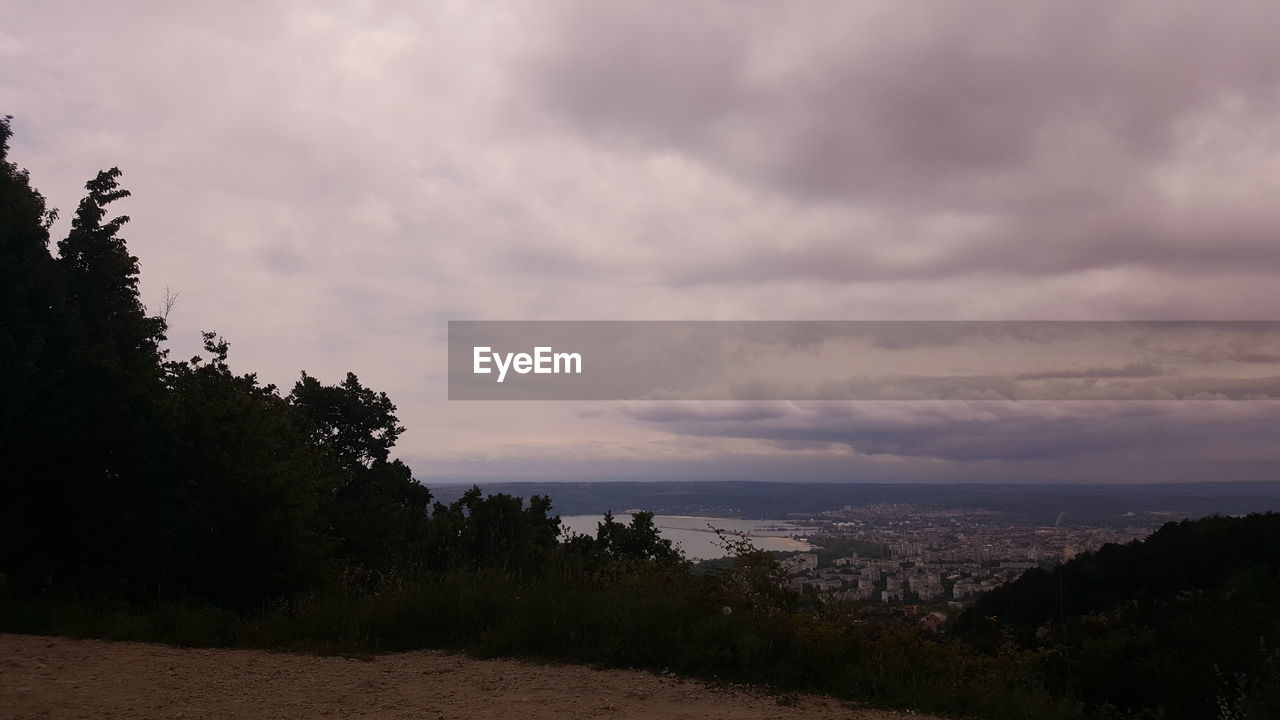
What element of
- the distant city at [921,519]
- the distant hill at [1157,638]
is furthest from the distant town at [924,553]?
the distant hill at [1157,638]

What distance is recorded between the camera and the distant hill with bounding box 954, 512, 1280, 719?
7.74 m

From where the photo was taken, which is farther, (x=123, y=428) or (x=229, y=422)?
(x=229, y=422)

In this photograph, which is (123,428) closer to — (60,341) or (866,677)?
(60,341)

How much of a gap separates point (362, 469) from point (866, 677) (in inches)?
991

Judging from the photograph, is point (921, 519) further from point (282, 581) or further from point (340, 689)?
point (340, 689)

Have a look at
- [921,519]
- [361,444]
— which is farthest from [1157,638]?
[921,519]

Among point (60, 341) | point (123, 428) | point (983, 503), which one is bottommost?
point (983, 503)

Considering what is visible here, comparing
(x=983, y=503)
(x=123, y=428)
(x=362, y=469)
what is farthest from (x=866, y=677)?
(x=983, y=503)

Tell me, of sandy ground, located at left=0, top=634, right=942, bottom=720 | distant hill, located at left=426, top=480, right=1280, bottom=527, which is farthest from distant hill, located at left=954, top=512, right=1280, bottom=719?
distant hill, located at left=426, top=480, right=1280, bottom=527

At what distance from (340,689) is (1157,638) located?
9.89 meters

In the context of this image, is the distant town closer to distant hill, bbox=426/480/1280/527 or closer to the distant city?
the distant city

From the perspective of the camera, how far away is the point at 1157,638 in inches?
408

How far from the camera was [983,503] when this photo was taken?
47.7m

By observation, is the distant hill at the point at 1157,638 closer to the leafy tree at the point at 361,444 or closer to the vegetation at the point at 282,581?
the vegetation at the point at 282,581
